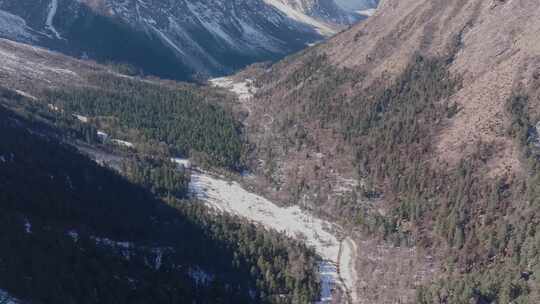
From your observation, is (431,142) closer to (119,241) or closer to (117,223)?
(117,223)

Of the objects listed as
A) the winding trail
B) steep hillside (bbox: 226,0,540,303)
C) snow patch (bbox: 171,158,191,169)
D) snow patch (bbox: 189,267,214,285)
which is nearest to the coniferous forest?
snow patch (bbox: 189,267,214,285)

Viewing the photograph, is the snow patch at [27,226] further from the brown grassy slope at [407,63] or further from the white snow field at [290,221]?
the brown grassy slope at [407,63]

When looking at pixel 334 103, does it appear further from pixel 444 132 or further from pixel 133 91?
pixel 133 91

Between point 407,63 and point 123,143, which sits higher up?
point 407,63

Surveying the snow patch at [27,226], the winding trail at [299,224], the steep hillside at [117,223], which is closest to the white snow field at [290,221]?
the winding trail at [299,224]

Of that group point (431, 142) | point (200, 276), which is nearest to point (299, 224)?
point (200, 276)

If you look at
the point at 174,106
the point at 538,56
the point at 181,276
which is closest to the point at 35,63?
the point at 174,106

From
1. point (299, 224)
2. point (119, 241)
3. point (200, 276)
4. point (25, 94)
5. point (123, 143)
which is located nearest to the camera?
point (119, 241)

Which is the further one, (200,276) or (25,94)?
(25,94)
